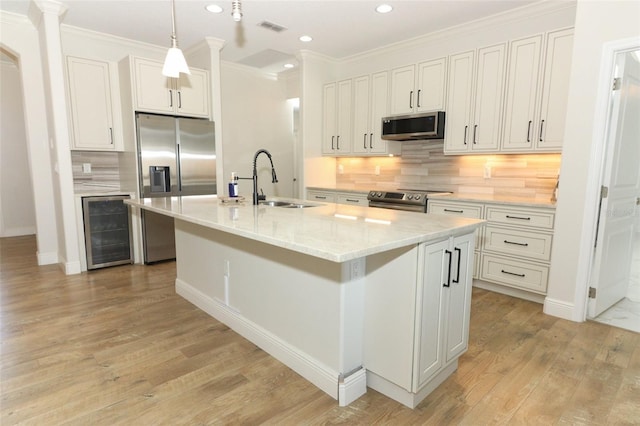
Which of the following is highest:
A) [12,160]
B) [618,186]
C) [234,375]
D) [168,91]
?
[168,91]

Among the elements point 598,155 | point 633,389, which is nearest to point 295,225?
point 633,389

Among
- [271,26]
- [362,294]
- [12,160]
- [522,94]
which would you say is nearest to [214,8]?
[271,26]

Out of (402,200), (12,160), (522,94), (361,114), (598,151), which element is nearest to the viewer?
(598,151)

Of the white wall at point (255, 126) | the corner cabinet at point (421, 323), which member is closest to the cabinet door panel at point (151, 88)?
the white wall at point (255, 126)

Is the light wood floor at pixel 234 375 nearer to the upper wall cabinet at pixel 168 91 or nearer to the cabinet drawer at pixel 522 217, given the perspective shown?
the cabinet drawer at pixel 522 217

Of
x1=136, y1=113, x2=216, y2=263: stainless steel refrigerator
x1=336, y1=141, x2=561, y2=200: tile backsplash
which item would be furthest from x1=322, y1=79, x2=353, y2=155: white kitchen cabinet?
x1=136, y1=113, x2=216, y2=263: stainless steel refrigerator

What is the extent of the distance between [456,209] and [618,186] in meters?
1.26

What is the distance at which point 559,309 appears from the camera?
9.46 ft

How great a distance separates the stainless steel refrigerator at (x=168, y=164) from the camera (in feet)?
13.6

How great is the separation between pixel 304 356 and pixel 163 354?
3.11 ft

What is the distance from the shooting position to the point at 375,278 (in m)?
1.84

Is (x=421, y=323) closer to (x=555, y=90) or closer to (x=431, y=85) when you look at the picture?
(x=555, y=90)

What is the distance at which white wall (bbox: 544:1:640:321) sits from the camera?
254 cm

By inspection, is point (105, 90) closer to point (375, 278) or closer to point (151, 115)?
point (151, 115)
